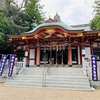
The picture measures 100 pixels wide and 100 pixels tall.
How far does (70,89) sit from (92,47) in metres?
6.47

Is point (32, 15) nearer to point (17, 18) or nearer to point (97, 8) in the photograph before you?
point (17, 18)

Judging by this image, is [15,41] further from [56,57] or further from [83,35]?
[83,35]

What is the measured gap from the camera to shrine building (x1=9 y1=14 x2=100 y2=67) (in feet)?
40.0

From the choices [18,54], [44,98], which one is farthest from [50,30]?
[44,98]

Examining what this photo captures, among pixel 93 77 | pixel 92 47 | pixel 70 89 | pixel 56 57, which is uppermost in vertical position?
pixel 92 47

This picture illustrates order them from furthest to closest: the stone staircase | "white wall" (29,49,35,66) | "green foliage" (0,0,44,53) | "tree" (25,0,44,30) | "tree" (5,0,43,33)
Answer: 1. "tree" (25,0,44,30)
2. "tree" (5,0,43,33)
3. "green foliage" (0,0,44,53)
4. "white wall" (29,49,35,66)
5. the stone staircase

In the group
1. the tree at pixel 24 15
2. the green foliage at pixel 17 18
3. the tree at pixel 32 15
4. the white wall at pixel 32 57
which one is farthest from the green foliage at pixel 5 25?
the tree at pixel 32 15

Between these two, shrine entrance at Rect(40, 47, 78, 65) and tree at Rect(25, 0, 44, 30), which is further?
tree at Rect(25, 0, 44, 30)

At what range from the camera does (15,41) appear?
1436 centimetres

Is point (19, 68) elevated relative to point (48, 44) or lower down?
lower down

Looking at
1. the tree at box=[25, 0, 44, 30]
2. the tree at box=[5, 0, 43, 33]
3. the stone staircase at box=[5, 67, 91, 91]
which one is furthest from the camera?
the tree at box=[25, 0, 44, 30]

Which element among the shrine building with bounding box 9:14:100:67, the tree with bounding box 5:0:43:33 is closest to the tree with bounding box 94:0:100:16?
the shrine building with bounding box 9:14:100:67

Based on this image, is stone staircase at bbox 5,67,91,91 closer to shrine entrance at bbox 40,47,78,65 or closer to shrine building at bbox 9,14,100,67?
shrine building at bbox 9,14,100,67

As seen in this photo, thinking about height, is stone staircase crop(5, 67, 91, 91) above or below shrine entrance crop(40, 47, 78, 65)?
below
